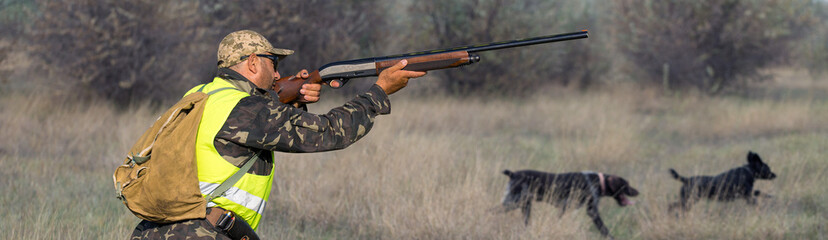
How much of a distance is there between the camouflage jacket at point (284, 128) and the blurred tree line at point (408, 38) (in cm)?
756

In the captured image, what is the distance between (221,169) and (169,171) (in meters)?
0.19

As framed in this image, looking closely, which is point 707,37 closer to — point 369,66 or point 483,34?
point 483,34

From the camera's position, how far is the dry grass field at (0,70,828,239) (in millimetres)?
5246

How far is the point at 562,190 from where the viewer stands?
6.27m

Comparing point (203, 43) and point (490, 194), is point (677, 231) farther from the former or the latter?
point (203, 43)

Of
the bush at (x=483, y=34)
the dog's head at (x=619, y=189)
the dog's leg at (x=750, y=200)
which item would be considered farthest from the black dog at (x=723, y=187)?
the bush at (x=483, y=34)

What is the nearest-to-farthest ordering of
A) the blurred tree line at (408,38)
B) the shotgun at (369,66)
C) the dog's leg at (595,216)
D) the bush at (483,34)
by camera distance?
1. the shotgun at (369,66)
2. the dog's leg at (595,216)
3. the blurred tree line at (408,38)
4. the bush at (483,34)

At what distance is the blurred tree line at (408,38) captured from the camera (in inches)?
458

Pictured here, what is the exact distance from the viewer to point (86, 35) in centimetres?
1155

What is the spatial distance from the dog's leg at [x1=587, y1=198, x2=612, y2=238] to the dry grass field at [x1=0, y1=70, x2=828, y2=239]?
0.28 ft

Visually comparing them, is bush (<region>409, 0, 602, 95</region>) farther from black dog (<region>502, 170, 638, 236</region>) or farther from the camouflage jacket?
the camouflage jacket

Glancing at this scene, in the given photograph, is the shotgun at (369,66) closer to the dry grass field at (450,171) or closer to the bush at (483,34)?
the dry grass field at (450,171)

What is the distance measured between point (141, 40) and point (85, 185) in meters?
5.78

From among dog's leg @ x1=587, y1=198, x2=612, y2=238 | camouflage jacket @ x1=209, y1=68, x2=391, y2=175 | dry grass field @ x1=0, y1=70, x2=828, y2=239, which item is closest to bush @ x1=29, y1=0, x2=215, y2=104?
dry grass field @ x1=0, y1=70, x2=828, y2=239
